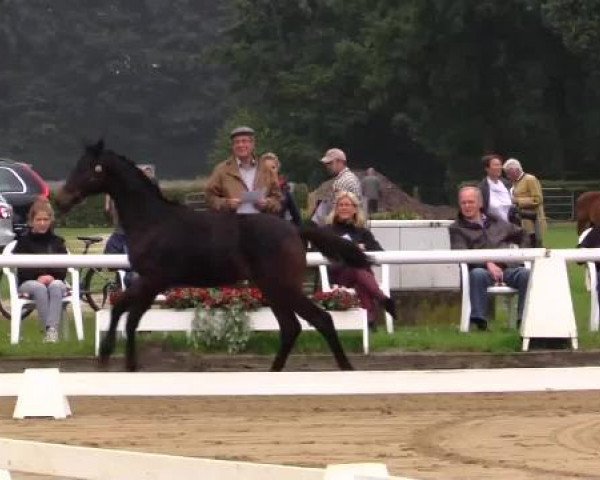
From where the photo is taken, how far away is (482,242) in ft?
46.6

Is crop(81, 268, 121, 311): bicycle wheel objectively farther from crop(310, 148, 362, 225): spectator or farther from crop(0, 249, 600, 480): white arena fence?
crop(0, 249, 600, 480): white arena fence

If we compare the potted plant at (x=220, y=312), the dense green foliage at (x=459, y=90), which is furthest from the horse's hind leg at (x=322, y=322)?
the dense green foliage at (x=459, y=90)

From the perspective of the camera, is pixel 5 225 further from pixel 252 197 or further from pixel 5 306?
pixel 252 197

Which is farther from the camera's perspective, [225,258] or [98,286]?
[98,286]

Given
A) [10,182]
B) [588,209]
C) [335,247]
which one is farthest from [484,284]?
[10,182]

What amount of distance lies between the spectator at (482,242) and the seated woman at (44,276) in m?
3.20

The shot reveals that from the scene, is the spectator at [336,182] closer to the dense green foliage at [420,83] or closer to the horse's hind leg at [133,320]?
the horse's hind leg at [133,320]

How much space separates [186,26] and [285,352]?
7645cm

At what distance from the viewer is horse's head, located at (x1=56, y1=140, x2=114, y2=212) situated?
1245cm

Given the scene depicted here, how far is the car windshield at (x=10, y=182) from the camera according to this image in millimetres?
24812

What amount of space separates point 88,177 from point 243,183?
1310 millimetres

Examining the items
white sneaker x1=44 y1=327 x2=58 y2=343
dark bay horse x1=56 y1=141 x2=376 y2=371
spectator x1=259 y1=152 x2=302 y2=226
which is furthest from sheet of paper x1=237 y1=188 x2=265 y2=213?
white sneaker x1=44 y1=327 x2=58 y2=343

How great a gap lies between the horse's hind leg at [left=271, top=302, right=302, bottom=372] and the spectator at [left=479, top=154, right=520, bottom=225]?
3926 millimetres

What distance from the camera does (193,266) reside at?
12.0m
